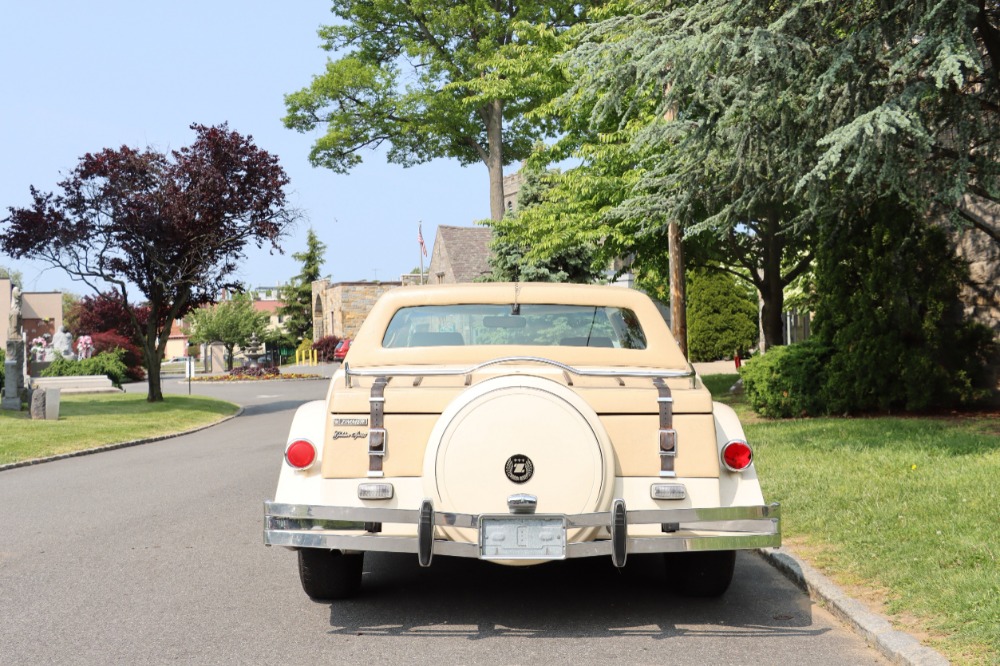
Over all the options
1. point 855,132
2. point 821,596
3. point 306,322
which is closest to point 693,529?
point 821,596

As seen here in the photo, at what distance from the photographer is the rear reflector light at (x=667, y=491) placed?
5.00 meters

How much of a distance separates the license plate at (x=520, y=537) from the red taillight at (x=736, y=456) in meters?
1.03

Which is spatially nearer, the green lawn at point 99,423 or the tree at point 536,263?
the green lawn at point 99,423

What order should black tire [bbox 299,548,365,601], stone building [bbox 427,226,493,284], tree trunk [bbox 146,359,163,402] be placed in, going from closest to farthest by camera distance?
black tire [bbox 299,548,365,601]
tree trunk [bbox 146,359,163,402]
stone building [bbox 427,226,493,284]

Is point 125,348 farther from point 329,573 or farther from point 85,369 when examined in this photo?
point 329,573

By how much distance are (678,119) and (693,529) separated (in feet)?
27.6

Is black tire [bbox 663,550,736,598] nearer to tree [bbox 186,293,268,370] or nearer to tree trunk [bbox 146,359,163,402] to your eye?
tree trunk [bbox 146,359,163,402]

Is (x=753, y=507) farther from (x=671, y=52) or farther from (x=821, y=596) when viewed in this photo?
(x=671, y=52)

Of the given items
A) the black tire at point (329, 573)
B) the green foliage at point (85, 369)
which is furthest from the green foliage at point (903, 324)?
the green foliage at point (85, 369)

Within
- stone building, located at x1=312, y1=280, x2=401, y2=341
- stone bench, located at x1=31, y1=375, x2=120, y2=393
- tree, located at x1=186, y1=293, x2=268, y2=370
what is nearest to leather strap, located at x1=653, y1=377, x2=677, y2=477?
stone bench, located at x1=31, y1=375, x2=120, y2=393

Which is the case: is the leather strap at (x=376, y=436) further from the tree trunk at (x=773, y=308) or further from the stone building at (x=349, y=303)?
the stone building at (x=349, y=303)

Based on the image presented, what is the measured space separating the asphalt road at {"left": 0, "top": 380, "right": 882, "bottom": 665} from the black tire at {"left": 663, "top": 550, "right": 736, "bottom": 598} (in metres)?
0.08

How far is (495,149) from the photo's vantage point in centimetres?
3456

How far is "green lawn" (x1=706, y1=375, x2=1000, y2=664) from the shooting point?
5074 mm
